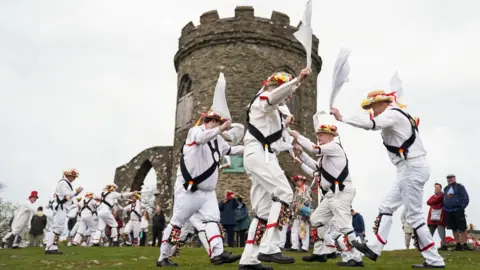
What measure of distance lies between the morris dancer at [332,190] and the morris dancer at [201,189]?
4.36 ft

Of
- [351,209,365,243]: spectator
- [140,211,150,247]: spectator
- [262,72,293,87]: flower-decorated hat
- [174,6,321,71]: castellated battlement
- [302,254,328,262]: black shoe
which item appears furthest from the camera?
[174,6,321,71]: castellated battlement

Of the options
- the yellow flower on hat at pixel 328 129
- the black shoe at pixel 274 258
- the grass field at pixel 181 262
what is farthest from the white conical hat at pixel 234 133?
the black shoe at pixel 274 258

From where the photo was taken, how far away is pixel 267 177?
22.7ft

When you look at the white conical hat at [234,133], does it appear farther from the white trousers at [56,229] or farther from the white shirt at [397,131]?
the white trousers at [56,229]

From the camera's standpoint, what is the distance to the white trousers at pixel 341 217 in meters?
8.39

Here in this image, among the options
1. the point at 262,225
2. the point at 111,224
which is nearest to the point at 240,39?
the point at 111,224

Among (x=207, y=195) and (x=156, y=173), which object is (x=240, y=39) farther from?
(x=207, y=195)

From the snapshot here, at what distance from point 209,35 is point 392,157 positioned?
55.4 feet

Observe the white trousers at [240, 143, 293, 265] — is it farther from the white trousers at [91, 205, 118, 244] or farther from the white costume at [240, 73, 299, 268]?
the white trousers at [91, 205, 118, 244]

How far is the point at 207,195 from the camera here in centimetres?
820

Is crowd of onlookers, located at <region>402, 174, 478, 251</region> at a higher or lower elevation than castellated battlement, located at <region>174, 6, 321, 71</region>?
lower

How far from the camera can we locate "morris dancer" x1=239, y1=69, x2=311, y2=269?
680 cm

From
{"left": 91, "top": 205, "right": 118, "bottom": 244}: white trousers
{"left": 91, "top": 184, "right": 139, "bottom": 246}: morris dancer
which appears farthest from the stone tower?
{"left": 91, "top": 205, "right": 118, "bottom": 244}: white trousers

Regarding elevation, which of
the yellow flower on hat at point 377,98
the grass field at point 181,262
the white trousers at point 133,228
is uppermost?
the yellow flower on hat at point 377,98
